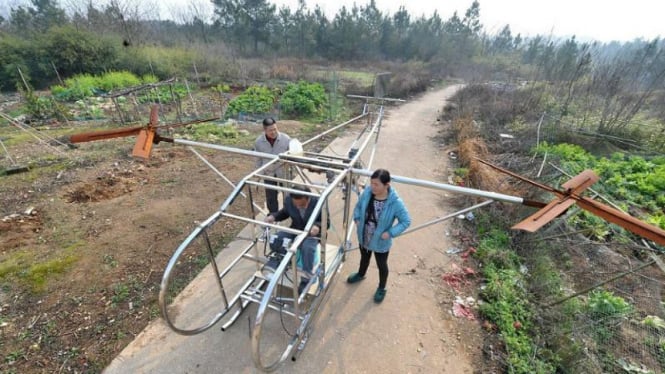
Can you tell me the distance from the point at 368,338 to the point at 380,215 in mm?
1434

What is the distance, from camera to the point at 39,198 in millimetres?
5277

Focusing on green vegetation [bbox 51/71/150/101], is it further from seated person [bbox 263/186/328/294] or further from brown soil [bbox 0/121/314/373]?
seated person [bbox 263/186/328/294]

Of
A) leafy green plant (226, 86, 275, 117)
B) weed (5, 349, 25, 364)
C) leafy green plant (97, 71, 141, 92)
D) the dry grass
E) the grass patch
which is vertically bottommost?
weed (5, 349, 25, 364)

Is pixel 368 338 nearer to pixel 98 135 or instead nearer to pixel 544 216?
pixel 544 216

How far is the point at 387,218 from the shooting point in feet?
9.53

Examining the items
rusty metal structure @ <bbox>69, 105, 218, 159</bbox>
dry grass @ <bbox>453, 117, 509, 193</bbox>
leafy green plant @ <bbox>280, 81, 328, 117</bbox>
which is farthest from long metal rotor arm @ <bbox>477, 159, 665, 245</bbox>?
leafy green plant @ <bbox>280, 81, 328, 117</bbox>

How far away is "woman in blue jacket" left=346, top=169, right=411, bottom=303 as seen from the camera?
2.73 m

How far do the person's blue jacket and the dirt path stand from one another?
3.15 feet

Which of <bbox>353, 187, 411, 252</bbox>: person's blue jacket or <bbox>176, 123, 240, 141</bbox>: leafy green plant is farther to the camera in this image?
<bbox>176, 123, 240, 141</bbox>: leafy green plant

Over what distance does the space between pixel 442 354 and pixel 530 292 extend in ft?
5.75

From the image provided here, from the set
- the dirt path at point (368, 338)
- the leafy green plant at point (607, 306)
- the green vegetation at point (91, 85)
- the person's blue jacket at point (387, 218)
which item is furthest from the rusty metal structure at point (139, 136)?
the green vegetation at point (91, 85)

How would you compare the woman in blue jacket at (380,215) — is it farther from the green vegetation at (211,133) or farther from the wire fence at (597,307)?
the green vegetation at (211,133)

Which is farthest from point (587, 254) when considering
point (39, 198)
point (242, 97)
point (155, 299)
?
point (242, 97)

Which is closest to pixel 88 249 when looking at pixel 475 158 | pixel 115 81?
pixel 475 158
